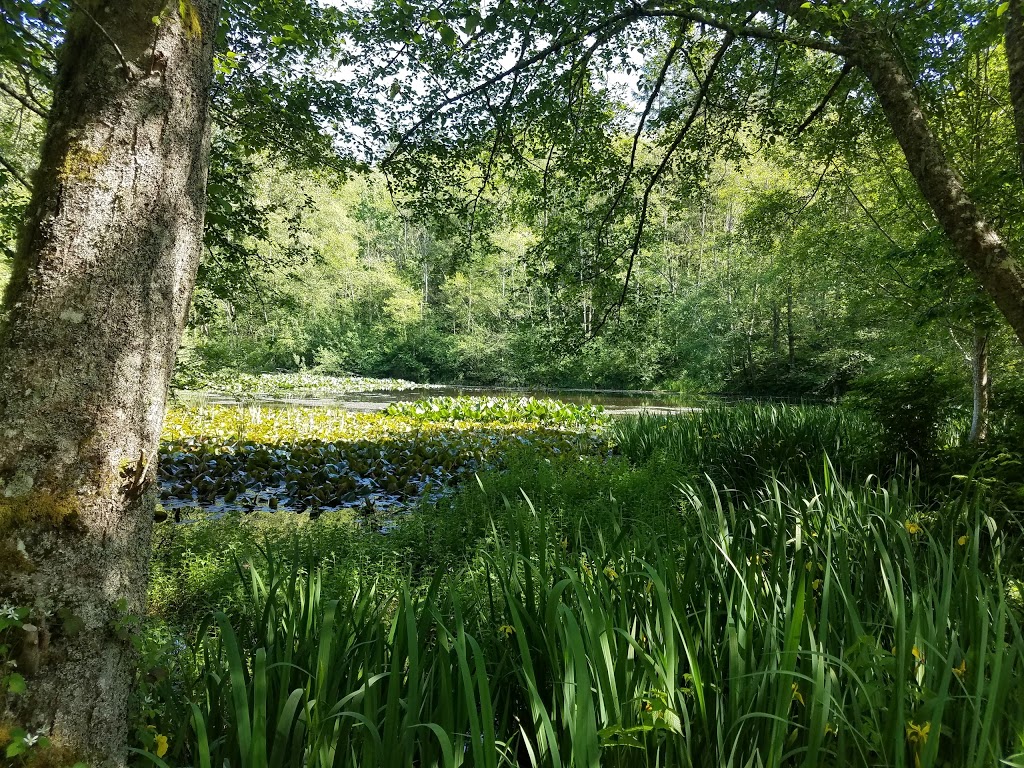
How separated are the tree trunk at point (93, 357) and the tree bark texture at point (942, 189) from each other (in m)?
3.55

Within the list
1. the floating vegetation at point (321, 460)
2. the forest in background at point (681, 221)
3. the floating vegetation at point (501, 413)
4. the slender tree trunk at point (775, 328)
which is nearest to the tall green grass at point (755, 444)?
the forest in background at point (681, 221)

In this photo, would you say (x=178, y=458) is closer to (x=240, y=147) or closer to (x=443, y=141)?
(x=240, y=147)

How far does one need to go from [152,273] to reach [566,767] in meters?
1.38

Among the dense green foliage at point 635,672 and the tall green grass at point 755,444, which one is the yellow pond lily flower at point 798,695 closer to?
the dense green foliage at point 635,672

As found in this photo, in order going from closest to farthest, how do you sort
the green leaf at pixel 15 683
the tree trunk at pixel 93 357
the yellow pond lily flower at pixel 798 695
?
the green leaf at pixel 15 683 < the tree trunk at pixel 93 357 < the yellow pond lily flower at pixel 798 695

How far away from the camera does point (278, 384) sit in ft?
52.4

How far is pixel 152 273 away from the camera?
1.19 meters

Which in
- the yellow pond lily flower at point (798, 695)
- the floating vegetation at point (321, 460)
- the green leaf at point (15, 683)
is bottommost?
the floating vegetation at point (321, 460)

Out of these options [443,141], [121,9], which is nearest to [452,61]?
[443,141]

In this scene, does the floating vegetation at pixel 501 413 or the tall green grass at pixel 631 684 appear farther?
the floating vegetation at pixel 501 413

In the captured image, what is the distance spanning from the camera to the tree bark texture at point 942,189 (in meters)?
2.86

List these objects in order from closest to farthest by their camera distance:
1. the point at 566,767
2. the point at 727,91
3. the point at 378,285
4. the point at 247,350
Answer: the point at 566,767 → the point at 727,91 → the point at 247,350 → the point at 378,285

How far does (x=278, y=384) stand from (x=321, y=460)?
11.2m

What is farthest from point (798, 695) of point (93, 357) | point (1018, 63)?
point (1018, 63)
